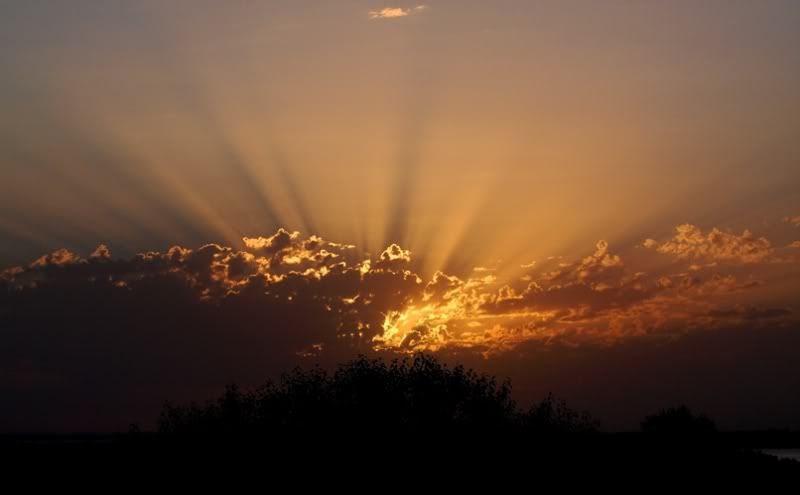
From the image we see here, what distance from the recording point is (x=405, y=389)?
106500 mm

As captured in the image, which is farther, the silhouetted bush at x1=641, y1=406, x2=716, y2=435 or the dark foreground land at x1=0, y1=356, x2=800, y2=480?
the silhouetted bush at x1=641, y1=406, x2=716, y2=435

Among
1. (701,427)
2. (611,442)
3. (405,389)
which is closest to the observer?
(611,442)

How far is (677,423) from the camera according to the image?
140375 mm

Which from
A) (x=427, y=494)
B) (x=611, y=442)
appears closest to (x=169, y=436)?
(x=427, y=494)

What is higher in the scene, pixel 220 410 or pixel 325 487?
pixel 220 410

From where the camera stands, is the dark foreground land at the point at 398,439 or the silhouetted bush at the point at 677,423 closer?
the dark foreground land at the point at 398,439

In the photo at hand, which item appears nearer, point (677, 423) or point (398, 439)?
point (398, 439)

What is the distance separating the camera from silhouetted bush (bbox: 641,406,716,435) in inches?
5408

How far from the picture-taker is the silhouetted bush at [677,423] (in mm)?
137375

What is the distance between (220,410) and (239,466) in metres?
36.8

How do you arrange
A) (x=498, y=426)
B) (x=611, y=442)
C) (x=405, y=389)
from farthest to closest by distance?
(x=405, y=389), (x=498, y=426), (x=611, y=442)

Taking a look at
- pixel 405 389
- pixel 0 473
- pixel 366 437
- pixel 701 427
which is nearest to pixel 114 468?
pixel 0 473

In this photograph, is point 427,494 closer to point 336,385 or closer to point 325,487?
point 325,487

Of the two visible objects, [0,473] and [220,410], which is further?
[220,410]
